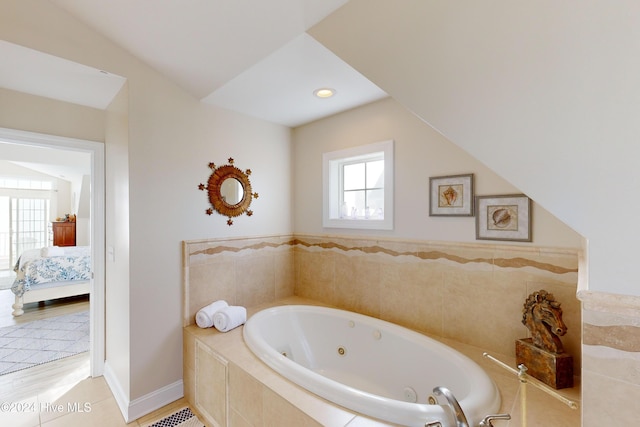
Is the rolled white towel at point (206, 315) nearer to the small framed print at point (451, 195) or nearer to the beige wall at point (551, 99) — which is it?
the small framed print at point (451, 195)

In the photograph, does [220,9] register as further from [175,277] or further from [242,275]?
[242,275]

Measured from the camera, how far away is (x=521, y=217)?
66.4 inches

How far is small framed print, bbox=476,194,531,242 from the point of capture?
167 centimetres

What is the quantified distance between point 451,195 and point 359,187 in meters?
0.94

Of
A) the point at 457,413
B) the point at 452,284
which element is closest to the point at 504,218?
the point at 452,284

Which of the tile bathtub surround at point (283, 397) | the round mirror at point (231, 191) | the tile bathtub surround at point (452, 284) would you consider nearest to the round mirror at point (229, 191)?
the round mirror at point (231, 191)

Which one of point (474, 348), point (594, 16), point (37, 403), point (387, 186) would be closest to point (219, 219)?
point (387, 186)

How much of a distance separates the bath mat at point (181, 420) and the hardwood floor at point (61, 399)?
Result: 6 cm

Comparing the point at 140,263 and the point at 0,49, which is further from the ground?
the point at 0,49

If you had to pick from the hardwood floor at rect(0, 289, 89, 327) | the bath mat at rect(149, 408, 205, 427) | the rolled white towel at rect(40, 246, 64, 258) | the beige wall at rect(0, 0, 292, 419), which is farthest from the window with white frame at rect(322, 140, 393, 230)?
the rolled white towel at rect(40, 246, 64, 258)

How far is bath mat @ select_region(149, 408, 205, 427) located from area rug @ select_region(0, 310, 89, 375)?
160 cm

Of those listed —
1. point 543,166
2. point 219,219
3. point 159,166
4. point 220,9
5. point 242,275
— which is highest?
point 220,9

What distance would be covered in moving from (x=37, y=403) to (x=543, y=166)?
3412 mm

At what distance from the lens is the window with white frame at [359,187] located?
92.0 inches
